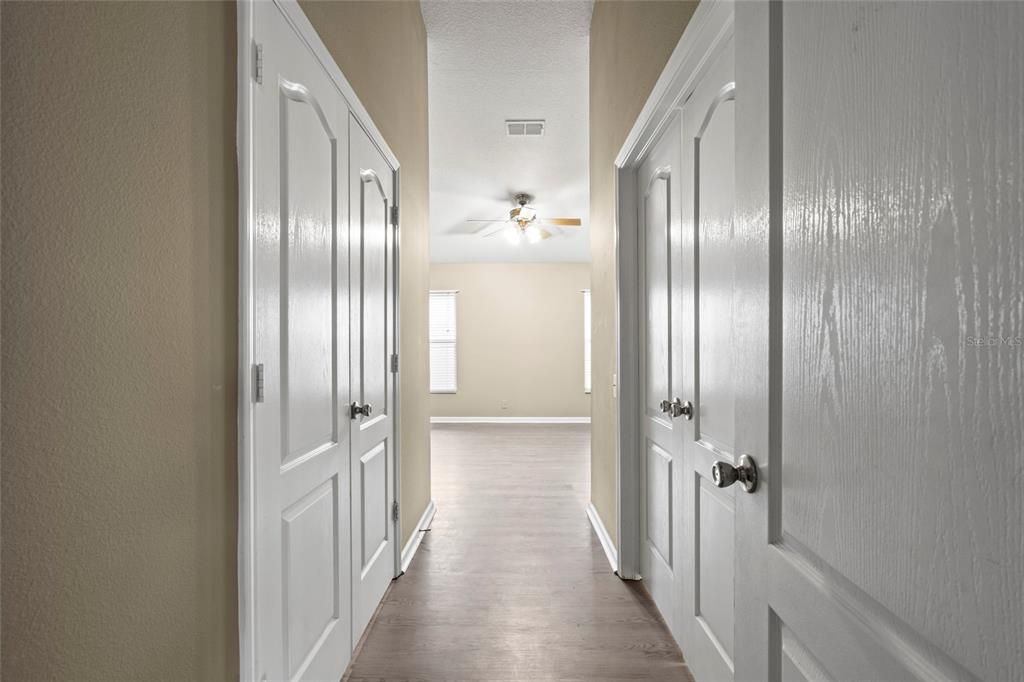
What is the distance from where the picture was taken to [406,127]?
3115mm

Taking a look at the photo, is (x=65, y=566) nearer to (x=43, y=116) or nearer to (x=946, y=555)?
(x=43, y=116)

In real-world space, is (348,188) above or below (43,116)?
above

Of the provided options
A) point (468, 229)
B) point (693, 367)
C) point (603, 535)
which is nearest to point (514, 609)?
point (603, 535)

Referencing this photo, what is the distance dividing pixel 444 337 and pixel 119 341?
8.03m

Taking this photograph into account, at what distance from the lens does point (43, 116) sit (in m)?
0.74

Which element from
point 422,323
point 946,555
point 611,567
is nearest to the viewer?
point 946,555

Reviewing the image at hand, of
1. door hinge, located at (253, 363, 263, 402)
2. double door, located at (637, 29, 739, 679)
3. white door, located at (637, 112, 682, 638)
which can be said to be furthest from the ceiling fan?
door hinge, located at (253, 363, 263, 402)

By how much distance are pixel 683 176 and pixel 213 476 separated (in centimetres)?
169

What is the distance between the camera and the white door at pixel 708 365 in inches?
61.6

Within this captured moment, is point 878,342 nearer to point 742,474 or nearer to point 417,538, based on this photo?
point 742,474

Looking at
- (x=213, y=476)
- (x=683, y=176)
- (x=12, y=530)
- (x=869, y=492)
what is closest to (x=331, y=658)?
(x=213, y=476)

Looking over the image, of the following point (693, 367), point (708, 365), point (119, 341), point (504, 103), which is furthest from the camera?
point (504, 103)

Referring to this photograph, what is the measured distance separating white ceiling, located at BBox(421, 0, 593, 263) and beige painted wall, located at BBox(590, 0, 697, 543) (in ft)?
1.11

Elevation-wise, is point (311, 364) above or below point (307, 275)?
below
